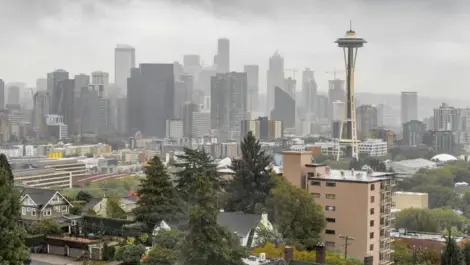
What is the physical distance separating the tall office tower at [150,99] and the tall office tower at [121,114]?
1198mm

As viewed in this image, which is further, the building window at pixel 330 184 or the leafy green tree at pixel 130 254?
the building window at pixel 330 184

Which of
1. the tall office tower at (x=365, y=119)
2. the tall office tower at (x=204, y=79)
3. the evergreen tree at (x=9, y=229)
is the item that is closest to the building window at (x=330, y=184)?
the evergreen tree at (x=9, y=229)

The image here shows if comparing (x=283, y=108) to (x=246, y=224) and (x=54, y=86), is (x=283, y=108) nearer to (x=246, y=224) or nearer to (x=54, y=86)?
(x=54, y=86)

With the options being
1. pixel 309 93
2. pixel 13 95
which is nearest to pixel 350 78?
pixel 13 95

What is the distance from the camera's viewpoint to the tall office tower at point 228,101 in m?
115

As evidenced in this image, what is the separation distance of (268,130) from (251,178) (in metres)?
81.8

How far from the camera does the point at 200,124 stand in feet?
386

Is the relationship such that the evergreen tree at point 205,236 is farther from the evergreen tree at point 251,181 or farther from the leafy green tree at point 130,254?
the evergreen tree at point 251,181

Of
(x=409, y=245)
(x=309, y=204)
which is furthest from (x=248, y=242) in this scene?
(x=409, y=245)


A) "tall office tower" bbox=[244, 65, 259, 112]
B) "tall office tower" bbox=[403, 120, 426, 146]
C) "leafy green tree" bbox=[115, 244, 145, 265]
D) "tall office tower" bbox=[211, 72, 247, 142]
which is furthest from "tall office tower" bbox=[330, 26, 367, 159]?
"tall office tower" bbox=[244, 65, 259, 112]

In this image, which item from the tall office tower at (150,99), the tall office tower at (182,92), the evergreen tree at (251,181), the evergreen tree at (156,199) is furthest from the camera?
the tall office tower at (182,92)

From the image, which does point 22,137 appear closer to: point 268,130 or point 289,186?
point 268,130

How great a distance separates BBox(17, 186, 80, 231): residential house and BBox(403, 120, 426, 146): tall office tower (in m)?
76.5

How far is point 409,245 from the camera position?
2317 cm
